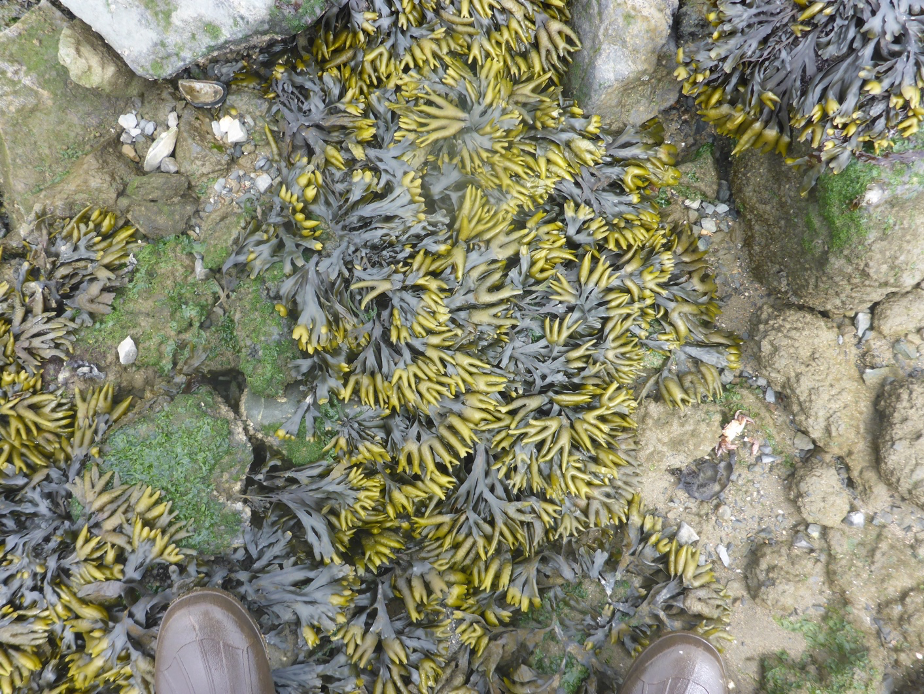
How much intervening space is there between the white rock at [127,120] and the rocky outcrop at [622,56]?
2238 millimetres

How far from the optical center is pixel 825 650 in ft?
9.46

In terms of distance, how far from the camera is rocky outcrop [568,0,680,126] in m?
2.53

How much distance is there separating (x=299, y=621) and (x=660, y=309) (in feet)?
8.23

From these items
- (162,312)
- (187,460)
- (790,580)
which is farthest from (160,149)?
(790,580)

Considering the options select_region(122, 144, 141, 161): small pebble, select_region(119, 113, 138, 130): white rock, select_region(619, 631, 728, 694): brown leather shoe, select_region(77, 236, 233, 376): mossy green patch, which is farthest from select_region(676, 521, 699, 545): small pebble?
select_region(119, 113, 138, 130): white rock

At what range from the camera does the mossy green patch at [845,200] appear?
2.36 metres

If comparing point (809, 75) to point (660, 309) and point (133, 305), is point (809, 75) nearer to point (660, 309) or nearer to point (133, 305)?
point (660, 309)

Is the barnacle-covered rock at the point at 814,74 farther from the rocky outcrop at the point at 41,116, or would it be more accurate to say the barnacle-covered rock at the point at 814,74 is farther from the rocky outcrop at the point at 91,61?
the rocky outcrop at the point at 41,116

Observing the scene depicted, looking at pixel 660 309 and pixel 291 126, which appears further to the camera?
pixel 660 309

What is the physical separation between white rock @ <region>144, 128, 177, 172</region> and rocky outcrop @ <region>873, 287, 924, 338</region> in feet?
11.9

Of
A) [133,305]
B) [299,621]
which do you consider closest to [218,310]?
[133,305]

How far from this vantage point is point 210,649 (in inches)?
101

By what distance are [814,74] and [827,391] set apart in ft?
4.95

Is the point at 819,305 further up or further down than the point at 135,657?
further up
